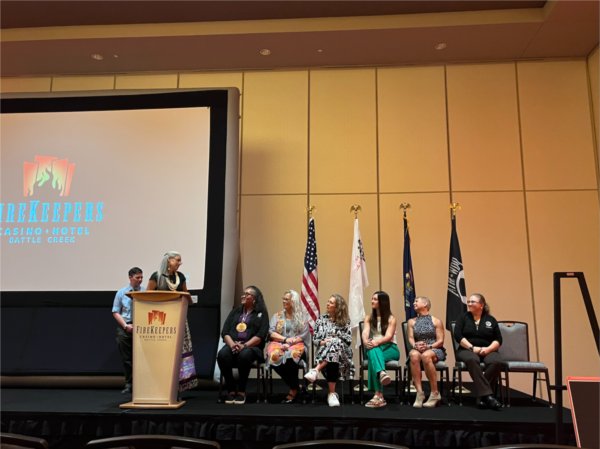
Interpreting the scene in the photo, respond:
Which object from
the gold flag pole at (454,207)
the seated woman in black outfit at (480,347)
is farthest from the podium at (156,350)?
the gold flag pole at (454,207)

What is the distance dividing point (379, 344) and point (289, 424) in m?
1.14

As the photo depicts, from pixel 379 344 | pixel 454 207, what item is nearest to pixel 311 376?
pixel 379 344

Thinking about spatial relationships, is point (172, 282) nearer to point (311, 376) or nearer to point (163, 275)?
point (163, 275)

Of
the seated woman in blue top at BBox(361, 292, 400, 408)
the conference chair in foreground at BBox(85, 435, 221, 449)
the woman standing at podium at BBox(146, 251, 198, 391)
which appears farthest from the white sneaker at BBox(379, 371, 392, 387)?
the conference chair in foreground at BBox(85, 435, 221, 449)

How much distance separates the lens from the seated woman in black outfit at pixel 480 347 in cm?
423

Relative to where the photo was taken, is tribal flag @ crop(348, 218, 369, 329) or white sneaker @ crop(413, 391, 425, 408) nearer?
white sneaker @ crop(413, 391, 425, 408)

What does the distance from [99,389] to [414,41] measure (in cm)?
539

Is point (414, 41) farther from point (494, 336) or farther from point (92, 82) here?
point (92, 82)

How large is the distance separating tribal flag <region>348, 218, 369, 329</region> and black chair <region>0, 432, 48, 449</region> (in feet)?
13.8

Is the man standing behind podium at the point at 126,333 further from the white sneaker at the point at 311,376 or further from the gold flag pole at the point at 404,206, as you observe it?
the gold flag pole at the point at 404,206

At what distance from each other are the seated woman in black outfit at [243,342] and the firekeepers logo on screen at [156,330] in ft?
1.96

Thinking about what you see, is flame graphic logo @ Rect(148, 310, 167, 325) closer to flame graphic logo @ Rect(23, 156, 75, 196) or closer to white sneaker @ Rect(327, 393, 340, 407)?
white sneaker @ Rect(327, 393, 340, 407)

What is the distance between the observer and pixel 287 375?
443 cm

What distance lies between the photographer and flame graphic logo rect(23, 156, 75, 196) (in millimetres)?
6012
